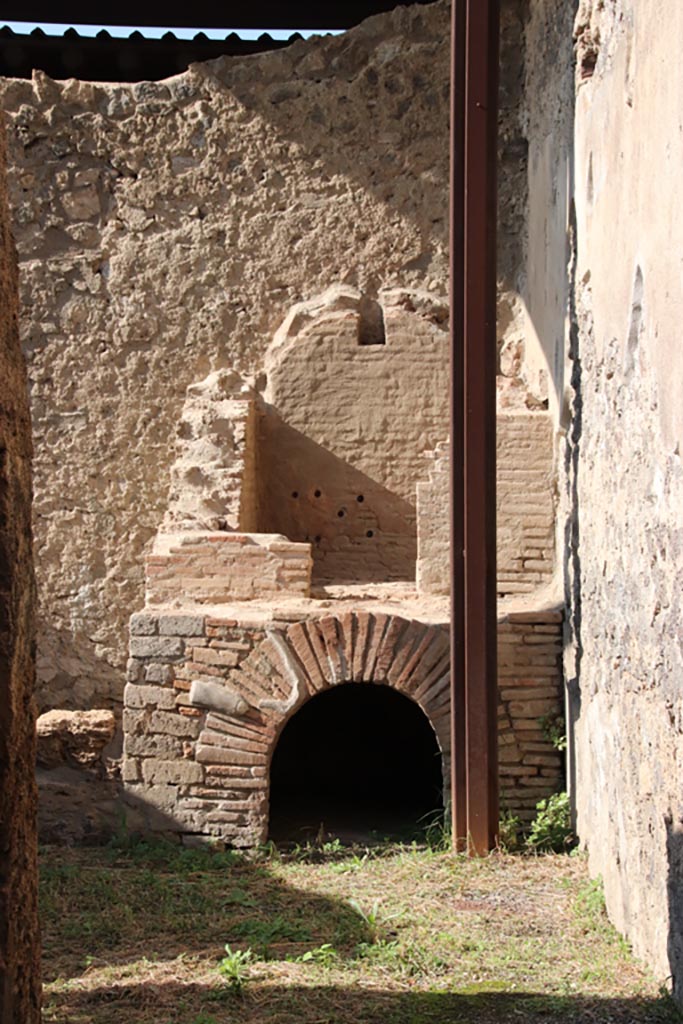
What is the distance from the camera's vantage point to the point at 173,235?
10344 millimetres


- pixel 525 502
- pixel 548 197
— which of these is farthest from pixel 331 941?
pixel 548 197

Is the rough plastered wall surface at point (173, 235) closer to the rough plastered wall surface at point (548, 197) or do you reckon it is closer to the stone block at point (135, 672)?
the rough plastered wall surface at point (548, 197)

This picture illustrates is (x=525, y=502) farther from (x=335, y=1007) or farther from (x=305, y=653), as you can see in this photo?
(x=335, y=1007)

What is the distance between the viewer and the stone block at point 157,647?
765cm

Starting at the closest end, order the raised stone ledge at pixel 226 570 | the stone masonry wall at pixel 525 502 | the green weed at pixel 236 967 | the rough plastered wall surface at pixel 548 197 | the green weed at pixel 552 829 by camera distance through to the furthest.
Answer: the green weed at pixel 236 967 < the green weed at pixel 552 829 < the rough plastered wall surface at pixel 548 197 < the raised stone ledge at pixel 226 570 < the stone masonry wall at pixel 525 502

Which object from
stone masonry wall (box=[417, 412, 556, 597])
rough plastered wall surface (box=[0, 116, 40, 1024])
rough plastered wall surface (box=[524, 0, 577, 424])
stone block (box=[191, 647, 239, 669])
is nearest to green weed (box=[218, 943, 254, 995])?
rough plastered wall surface (box=[0, 116, 40, 1024])

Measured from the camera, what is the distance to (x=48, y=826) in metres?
8.01

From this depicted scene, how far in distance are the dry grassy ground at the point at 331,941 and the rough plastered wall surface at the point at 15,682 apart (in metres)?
1.48

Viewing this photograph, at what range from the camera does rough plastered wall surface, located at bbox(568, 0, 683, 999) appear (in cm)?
450

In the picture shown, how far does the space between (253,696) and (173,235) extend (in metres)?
4.30

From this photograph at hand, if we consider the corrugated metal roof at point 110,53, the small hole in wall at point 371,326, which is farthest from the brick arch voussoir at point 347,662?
the corrugated metal roof at point 110,53

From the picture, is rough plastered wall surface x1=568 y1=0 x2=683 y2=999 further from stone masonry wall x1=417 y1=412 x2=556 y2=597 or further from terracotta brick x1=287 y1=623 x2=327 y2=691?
terracotta brick x1=287 y1=623 x2=327 y2=691

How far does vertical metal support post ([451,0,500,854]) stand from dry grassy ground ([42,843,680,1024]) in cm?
46

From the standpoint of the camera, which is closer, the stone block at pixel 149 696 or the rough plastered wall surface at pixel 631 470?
the rough plastered wall surface at pixel 631 470
